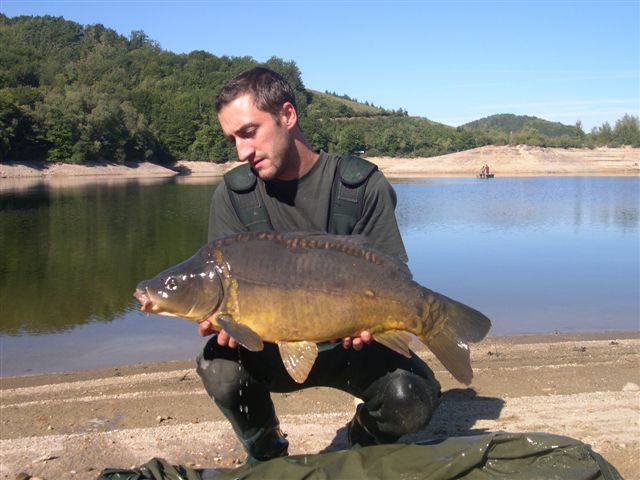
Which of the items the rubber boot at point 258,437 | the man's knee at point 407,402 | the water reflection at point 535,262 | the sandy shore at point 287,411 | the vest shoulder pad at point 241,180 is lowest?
the water reflection at point 535,262

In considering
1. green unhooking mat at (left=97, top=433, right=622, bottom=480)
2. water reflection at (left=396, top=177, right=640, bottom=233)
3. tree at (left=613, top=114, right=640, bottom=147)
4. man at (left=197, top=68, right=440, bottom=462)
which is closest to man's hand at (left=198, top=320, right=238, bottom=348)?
man at (left=197, top=68, right=440, bottom=462)

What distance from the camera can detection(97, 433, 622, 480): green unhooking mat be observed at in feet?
10.9

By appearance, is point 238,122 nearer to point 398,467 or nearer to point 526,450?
point 398,467

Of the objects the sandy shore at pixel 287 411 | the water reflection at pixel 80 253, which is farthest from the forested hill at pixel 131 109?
the sandy shore at pixel 287 411

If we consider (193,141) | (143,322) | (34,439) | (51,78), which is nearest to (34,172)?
(193,141)

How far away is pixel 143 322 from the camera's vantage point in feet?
31.7

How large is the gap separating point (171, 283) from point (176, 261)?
11623 mm

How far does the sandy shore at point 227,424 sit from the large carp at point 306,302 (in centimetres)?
131

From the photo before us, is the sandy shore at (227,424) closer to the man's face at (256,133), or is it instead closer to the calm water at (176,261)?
the man's face at (256,133)

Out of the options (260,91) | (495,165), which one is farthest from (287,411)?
(495,165)

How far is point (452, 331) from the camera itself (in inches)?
131

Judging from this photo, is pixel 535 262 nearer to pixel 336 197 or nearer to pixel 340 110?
pixel 336 197

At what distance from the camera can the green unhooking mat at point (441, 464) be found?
3.34m

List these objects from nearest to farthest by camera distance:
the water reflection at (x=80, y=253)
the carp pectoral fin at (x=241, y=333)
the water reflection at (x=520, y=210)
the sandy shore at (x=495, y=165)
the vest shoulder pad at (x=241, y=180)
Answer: the carp pectoral fin at (x=241, y=333) < the vest shoulder pad at (x=241, y=180) < the water reflection at (x=80, y=253) < the water reflection at (x=520, y=210) < the sandy shore at (x=495, y=165)
